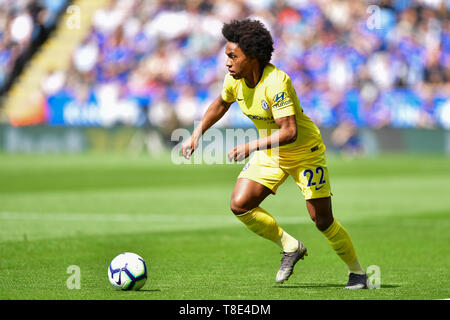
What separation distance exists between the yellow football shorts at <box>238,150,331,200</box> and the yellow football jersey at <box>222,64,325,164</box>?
0.07 meters

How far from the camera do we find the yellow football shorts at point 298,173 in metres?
8.28

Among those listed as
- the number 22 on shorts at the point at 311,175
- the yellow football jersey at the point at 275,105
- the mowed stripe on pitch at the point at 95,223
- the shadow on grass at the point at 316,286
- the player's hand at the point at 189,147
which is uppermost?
the yellow football jersey at the point at 275,105

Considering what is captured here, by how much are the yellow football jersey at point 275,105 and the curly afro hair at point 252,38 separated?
18 centimetres

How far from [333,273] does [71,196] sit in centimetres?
1118

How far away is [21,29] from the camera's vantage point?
142 ft

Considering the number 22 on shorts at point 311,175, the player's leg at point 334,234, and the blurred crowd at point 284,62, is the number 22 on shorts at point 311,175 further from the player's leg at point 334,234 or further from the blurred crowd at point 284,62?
the blurred crowd at point 284,62

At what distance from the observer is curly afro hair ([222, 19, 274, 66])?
317 inches

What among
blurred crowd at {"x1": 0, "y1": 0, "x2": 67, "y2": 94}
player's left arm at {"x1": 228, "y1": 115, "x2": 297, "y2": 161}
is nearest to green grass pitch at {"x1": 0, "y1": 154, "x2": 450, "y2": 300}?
player's left arm at {"x1": 228, "y1": 115, "x2": 297, "y2": 161}

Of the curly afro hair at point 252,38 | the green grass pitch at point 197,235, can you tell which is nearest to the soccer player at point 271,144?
the curly afro hair at point 252,38
